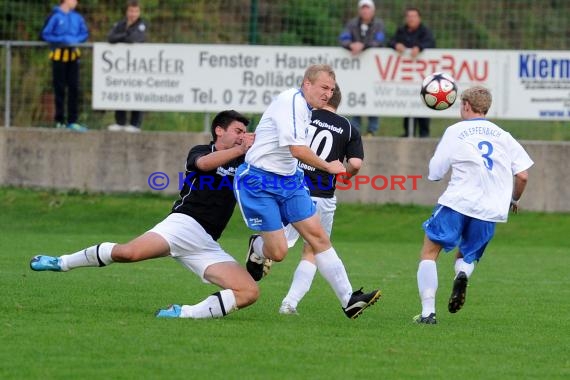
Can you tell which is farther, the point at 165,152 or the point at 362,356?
the point at 165,152

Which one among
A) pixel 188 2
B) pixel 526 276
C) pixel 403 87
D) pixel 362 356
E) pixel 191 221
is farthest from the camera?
pixel 188 2

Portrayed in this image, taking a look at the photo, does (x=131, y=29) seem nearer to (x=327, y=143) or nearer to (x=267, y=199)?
(x=327, y=143)

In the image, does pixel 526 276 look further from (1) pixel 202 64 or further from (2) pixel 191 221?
(1) pixel 202 64

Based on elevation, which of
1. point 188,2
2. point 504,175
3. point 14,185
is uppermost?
point 188,2

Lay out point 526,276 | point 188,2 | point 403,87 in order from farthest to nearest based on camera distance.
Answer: point 188,2, point 403,87, point 526,276

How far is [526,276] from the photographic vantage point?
13594mm

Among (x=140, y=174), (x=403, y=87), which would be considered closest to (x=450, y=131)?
(x=403, y=87)

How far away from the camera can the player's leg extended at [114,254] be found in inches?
348

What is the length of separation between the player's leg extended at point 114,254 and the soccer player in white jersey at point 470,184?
6.69 ft

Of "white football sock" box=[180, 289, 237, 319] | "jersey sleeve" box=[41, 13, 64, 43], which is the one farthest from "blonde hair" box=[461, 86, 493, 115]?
"jersey sleeve" box=[41, 13, 64, 43]

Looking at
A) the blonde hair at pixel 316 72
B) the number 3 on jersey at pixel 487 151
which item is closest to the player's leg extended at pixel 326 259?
the blonde hair at pixel 316 72

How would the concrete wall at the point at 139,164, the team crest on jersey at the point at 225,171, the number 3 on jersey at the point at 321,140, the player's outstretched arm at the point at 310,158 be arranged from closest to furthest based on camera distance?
1. the player's outstretched arm at the point at 310,158
2. the team crest on jersey at the point at 225,171
3. the number 3 on jersey at the point at 321,140
4. the concrete wall at the point at 139,164

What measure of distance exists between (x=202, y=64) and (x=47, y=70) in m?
2.73

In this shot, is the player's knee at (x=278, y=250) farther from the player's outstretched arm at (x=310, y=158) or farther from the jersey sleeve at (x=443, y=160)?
the jersey sleeve at (x=443, y=160)
